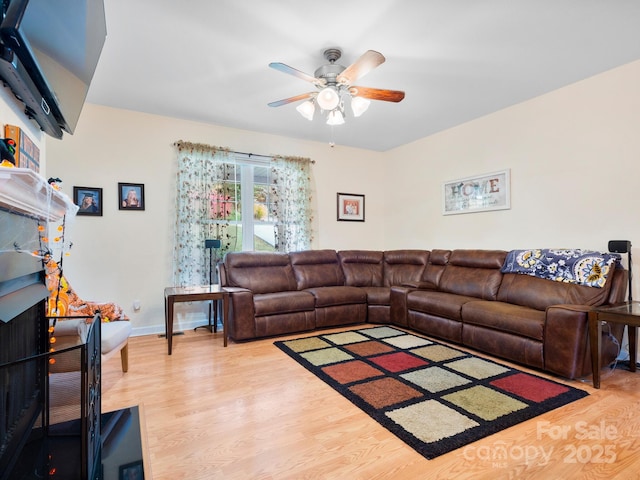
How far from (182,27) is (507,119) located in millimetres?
3425

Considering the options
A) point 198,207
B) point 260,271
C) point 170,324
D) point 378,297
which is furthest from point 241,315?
point 378,297

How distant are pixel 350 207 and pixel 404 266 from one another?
131 centimetres

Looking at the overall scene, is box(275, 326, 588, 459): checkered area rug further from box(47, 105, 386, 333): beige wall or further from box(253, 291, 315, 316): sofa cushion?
box(47, 105, 386, 333): beige wall

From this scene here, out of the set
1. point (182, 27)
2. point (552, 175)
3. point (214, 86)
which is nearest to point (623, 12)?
point (552, 175)

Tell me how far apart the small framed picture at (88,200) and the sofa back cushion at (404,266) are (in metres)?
3.70

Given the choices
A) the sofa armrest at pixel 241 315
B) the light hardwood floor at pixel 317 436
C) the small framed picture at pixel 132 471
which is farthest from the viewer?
the sofa armrest at pixel 241 315

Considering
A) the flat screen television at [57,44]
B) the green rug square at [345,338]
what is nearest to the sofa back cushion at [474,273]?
the green rug square at [345,338]

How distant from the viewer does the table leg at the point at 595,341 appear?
7.55 ft

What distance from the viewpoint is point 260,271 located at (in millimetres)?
4113

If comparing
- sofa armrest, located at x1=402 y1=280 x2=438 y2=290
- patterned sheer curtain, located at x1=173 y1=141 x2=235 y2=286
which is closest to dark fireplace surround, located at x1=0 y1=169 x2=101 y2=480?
patterned sheer curtain, located at x1=173 y1=141 x2=235 y2=286

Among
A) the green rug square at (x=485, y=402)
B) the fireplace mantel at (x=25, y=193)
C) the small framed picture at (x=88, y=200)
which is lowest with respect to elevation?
the green rug square at (x=485, y=402)

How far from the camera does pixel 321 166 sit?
5031 mm

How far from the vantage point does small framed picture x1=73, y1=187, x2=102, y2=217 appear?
3.52 meters

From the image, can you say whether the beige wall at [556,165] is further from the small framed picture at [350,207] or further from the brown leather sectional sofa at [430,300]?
the small framed picture at [350,207]
